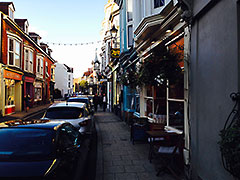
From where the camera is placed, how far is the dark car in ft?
8.77

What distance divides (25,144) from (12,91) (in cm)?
1906

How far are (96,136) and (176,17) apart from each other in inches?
249

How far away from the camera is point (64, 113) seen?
6.91 m

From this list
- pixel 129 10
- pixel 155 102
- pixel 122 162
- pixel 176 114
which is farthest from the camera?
pixel 129 10

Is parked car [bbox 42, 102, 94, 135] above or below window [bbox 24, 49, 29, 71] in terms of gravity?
below

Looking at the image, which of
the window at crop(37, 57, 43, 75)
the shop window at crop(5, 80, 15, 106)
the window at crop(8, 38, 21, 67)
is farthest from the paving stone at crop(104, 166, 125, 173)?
the window at crop(37, 57, 43, 75)

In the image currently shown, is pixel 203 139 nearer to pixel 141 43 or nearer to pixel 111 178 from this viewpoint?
pixel 111 178

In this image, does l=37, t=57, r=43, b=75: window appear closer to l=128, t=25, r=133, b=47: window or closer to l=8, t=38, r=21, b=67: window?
l=8, t=38, r=21, b=67: window

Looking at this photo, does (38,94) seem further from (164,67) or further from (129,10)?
(164,67)

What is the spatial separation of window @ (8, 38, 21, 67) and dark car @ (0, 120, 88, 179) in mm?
16844

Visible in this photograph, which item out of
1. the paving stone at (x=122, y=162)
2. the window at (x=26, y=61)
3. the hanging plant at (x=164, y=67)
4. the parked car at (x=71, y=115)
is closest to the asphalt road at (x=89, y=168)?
the paving stone at (x=122, y=162)

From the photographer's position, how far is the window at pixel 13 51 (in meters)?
18.1

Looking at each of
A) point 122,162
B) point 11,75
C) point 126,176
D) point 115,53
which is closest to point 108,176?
point 126,176

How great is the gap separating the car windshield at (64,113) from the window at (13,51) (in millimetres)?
13871
